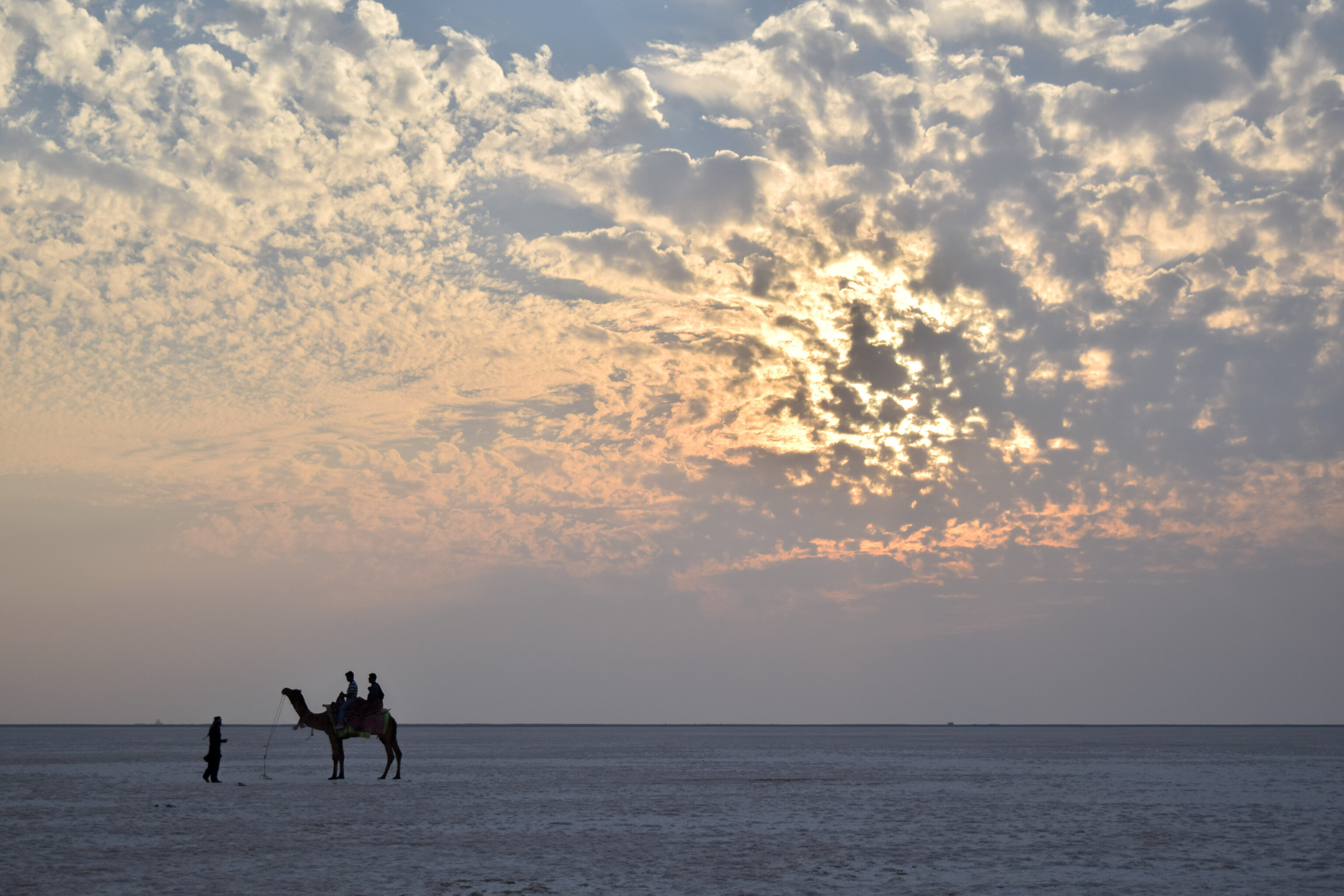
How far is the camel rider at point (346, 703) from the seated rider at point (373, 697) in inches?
19.2

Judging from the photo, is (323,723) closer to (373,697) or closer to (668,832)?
(373,697)

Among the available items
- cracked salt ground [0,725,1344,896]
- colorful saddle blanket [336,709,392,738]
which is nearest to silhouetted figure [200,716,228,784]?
cracked salt ground [0,725,1344,896]

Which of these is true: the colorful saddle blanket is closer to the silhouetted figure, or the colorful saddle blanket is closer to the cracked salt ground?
the cracked salt ground

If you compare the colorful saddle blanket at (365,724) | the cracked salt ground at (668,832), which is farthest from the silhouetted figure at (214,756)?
the colorful saddle blanket at (365,724)

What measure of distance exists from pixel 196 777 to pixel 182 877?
3263 centimetres

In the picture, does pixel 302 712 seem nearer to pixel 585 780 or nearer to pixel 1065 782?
pixel 585 780

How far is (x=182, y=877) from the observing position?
60.0 feet

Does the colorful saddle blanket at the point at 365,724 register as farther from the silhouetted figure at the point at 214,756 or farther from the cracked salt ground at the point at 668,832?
the silhouetted figure at the point at 214,756

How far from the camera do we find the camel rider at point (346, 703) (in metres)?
39.3

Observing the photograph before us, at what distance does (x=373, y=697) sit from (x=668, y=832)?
16.5 meters

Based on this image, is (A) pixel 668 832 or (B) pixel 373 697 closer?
(A) pixel 668 832

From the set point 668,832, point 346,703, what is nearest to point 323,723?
point 346,703

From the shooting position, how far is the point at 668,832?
26625mm

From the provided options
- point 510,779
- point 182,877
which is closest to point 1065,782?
point 510,779
